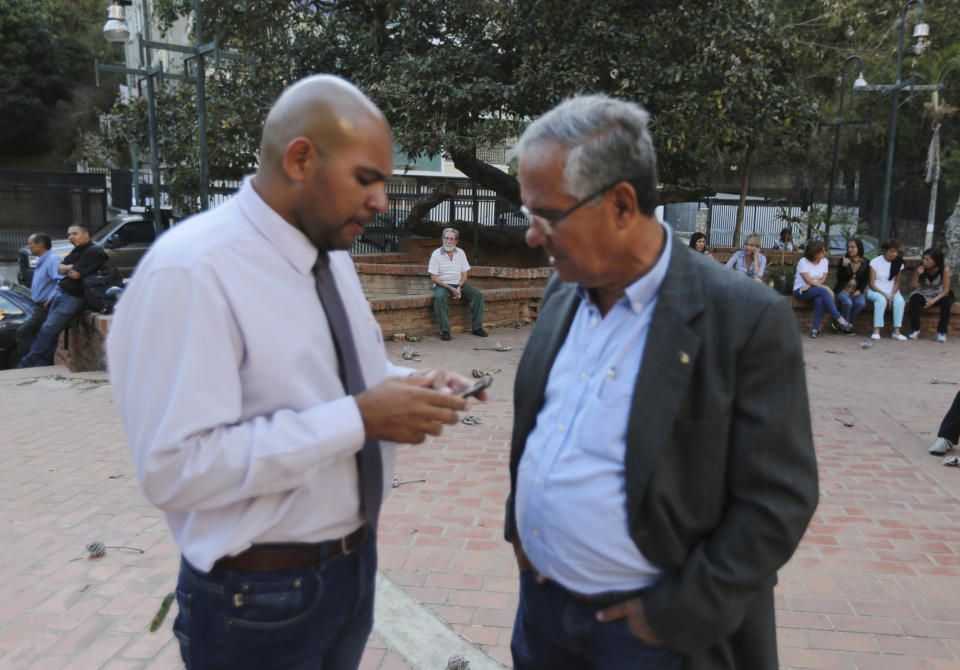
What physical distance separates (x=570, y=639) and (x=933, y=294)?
40.1 feet

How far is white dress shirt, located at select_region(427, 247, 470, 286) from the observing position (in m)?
10.6

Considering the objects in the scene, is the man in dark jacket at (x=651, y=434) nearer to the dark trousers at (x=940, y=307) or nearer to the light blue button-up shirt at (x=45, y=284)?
the light blue button-up shirt at (x=45, y=284)

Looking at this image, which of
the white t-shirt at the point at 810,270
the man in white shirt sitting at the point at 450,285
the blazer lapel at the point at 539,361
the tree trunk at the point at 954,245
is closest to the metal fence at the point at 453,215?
the man in white shirt sitting at the point at 450,285

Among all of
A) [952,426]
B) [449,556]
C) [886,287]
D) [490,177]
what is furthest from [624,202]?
[490,177]

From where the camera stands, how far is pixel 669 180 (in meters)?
15.2

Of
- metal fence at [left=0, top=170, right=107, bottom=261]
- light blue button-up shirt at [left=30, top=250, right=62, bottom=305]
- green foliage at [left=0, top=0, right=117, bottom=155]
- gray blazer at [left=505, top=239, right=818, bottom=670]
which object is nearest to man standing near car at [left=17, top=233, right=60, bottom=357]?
light blue button-up shirt at [left=30, top=250, right=62, bottom=305]

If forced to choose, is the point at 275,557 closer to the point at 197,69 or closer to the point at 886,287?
the point at 197,69

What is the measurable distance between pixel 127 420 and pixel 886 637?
3.28 metres

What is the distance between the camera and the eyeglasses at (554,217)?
5.24ft

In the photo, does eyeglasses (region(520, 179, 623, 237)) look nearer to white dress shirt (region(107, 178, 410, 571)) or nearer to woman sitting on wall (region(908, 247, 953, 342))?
white dress shirt (region(107, 178, 410, 571))

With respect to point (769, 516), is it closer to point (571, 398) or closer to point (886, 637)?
point (571, 398)

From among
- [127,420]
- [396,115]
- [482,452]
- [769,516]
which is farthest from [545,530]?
[396,115]

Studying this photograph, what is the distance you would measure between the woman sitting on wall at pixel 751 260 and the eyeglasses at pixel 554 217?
10.3 meters

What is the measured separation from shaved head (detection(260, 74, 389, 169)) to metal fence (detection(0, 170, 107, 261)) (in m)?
27.3
